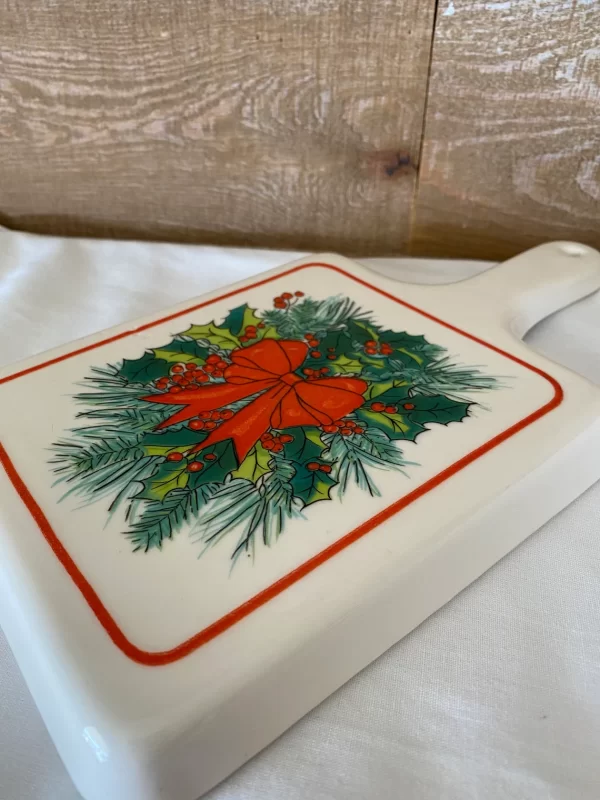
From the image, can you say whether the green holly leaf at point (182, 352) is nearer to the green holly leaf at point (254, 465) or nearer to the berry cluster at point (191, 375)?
the berry cluster at point (191, 375)

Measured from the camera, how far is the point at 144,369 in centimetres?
50

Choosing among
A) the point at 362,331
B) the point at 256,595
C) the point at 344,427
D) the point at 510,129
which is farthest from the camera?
the point at 510,129

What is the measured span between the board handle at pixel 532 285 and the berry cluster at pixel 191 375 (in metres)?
0.21

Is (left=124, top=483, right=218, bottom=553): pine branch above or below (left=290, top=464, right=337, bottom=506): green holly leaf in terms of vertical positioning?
below

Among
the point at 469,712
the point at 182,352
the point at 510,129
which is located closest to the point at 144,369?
the point at 182,352

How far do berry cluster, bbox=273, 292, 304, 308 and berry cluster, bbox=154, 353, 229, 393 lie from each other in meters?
0.09

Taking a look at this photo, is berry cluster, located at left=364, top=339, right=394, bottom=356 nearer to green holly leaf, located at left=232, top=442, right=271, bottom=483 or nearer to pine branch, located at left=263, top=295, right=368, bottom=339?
pine branch, located at left=263, top=295, right=368, bottom=339

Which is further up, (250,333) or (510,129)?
(510,129)

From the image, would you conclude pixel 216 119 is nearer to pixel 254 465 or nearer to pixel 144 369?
pixel 144 369

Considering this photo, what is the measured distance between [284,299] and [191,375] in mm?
130

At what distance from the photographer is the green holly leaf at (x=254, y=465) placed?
408mm

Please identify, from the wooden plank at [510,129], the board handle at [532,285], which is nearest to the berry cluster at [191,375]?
the board handle at [532,285]

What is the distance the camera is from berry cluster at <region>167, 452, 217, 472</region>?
41cm

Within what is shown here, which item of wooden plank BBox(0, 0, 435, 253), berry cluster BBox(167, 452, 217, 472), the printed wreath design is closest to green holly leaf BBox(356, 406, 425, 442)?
the printed wreath design
